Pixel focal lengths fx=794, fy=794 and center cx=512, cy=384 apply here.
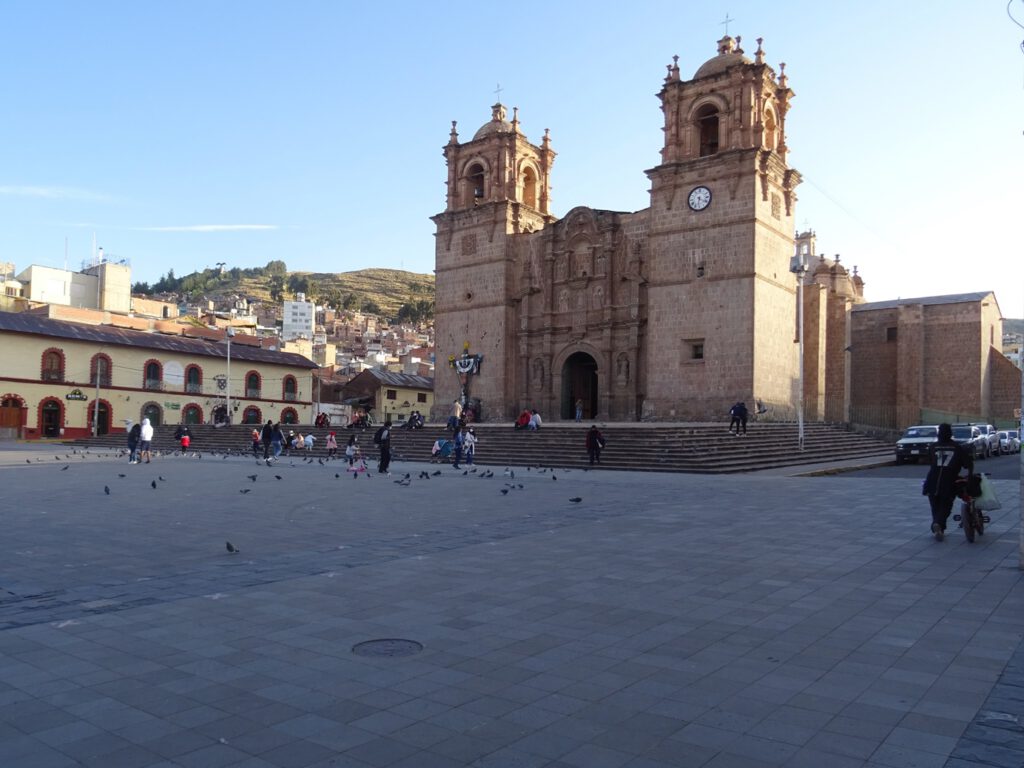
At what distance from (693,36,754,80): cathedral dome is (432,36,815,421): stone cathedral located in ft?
0.33

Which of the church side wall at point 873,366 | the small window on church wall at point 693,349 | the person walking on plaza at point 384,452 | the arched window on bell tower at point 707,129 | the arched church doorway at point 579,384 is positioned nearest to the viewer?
the person walking on plaza at point 384,452

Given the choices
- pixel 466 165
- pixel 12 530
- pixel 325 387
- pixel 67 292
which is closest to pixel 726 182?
pixel 466 165

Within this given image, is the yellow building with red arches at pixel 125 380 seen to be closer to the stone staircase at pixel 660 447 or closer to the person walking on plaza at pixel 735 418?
the stone staircase at pixel 660 447

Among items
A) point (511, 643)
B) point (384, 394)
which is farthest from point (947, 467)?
point (384, 394)

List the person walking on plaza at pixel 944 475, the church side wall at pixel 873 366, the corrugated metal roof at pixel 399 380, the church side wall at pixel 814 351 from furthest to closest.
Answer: the corrugated metal roof at pixel 399 380 → the church side wall at pixel 873 366 → the church side wall at pixel 814 351 → the person walking on plaza at pixel 944 475

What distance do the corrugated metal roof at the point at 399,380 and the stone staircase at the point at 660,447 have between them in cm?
2445

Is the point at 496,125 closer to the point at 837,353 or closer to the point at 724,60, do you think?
the point at 724,60

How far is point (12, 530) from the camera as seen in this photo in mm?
9969

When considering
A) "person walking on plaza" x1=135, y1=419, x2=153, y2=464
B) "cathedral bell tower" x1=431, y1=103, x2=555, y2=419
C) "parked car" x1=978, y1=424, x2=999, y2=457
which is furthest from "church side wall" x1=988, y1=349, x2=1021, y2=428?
"person walking on plaza" x1=135, y1=419, x2=153, y2=464

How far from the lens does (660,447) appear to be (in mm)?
23688

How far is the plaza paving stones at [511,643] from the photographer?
366 centimetres

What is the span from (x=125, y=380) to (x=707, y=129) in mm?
36759

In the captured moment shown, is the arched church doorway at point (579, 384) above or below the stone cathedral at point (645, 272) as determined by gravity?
below

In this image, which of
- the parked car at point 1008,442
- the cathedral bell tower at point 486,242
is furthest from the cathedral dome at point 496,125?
the parked car at point 1008,442
